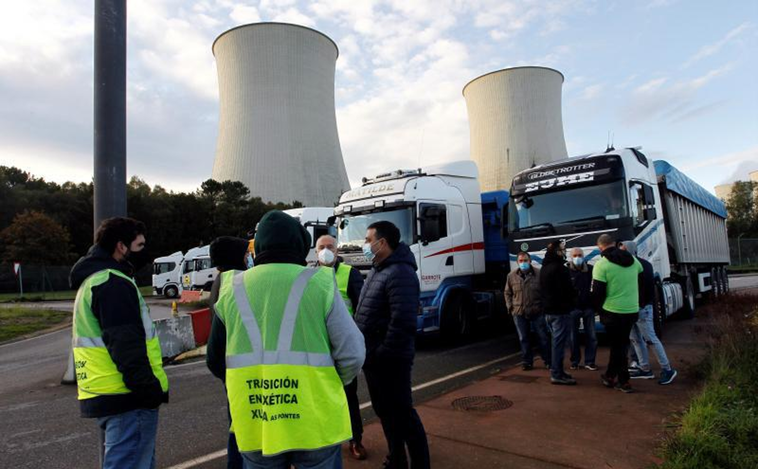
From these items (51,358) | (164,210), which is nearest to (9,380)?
(51,358)

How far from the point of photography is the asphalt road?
410cm

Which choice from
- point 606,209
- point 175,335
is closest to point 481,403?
point 606,209

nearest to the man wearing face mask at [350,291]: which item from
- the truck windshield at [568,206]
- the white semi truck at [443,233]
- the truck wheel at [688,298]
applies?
the white semi truck at [443,233]

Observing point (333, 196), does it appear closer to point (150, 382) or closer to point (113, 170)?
point (113, 170)

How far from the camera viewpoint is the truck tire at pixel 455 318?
8547 mm

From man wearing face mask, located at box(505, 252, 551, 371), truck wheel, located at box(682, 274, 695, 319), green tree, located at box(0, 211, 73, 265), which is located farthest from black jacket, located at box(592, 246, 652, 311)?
green tree, located at box(0, 211, 73, 265)

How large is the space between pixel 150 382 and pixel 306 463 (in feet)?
2.96

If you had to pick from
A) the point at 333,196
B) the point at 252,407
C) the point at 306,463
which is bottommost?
the point at 306,463

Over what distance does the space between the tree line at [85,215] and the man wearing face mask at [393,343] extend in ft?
95.6

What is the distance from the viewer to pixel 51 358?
9.24 metres

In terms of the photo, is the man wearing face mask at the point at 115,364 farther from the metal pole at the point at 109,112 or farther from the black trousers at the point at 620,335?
the black trousers at the point at 620,335

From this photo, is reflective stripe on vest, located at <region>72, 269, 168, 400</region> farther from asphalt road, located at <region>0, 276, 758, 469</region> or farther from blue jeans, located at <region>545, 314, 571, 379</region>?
blue jeans, located at <region>545, 314, 571, 379</region>

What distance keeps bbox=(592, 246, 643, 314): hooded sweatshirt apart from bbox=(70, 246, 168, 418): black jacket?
455cm

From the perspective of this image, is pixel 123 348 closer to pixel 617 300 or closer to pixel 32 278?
pixel 617 300
